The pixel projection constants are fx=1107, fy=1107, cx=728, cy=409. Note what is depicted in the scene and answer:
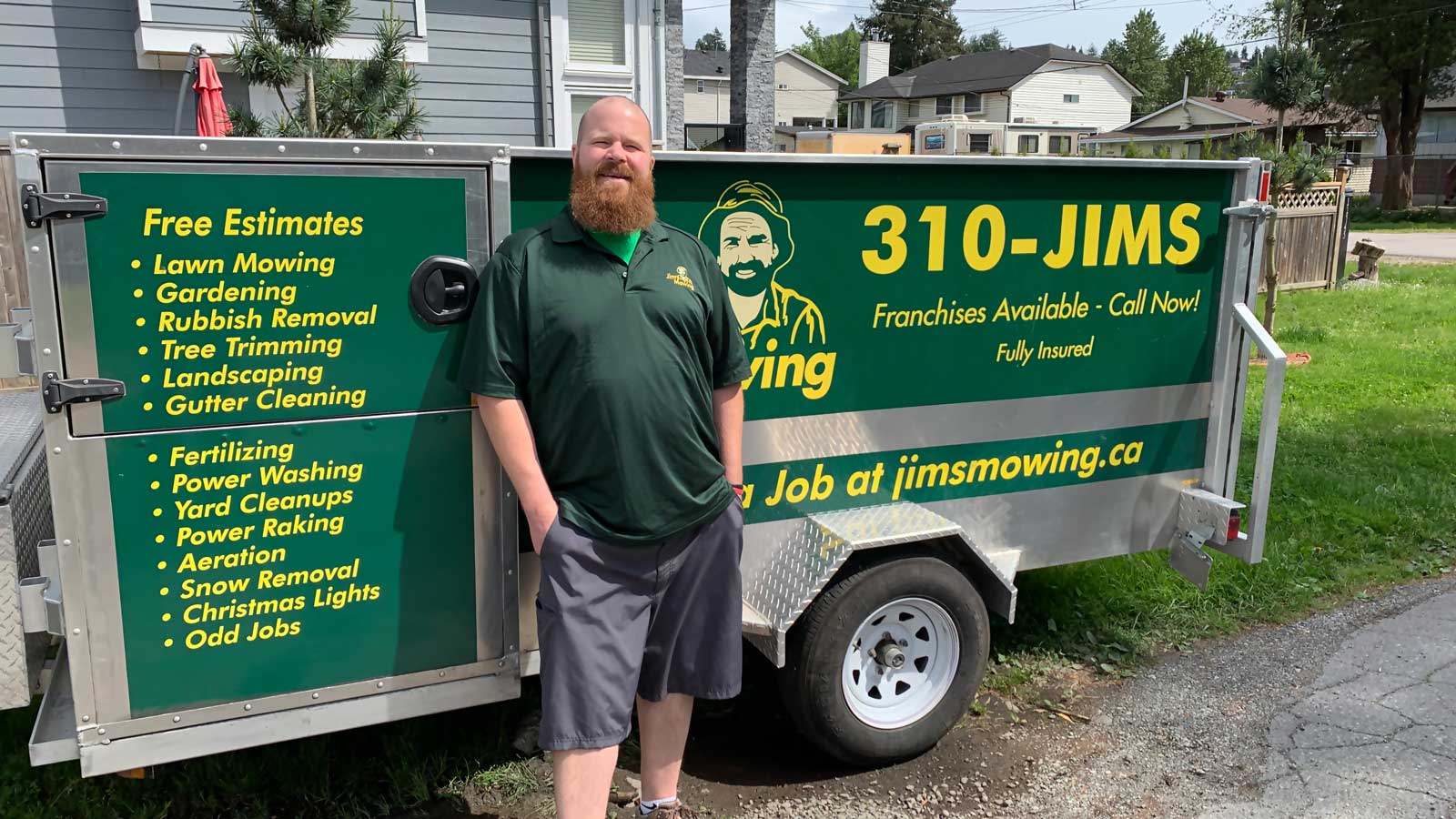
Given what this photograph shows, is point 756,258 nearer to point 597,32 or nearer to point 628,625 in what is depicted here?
point 628,625

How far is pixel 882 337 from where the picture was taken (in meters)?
3.67

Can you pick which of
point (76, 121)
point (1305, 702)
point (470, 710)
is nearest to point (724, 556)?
point (470, 710)

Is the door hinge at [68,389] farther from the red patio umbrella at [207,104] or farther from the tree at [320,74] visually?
the tree at [320,74]

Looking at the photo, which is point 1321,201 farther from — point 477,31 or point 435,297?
point 435,297

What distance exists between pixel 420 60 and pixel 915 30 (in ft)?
331

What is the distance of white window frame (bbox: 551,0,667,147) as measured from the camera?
10867mm

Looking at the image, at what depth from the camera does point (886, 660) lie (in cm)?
375

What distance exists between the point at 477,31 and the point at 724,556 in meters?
8.87

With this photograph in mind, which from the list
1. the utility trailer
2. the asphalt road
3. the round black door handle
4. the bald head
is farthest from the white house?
the round black door handle

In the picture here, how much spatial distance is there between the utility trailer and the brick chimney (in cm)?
6869

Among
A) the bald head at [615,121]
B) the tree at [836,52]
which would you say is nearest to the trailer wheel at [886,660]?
the bald head at [615,121]

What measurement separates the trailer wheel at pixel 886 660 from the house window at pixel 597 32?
8814 millimetres

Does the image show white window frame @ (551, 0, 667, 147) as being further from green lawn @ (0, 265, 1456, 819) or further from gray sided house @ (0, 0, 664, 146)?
green lawn @ (0, 265, 1456, 819)

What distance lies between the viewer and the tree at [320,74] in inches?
309
